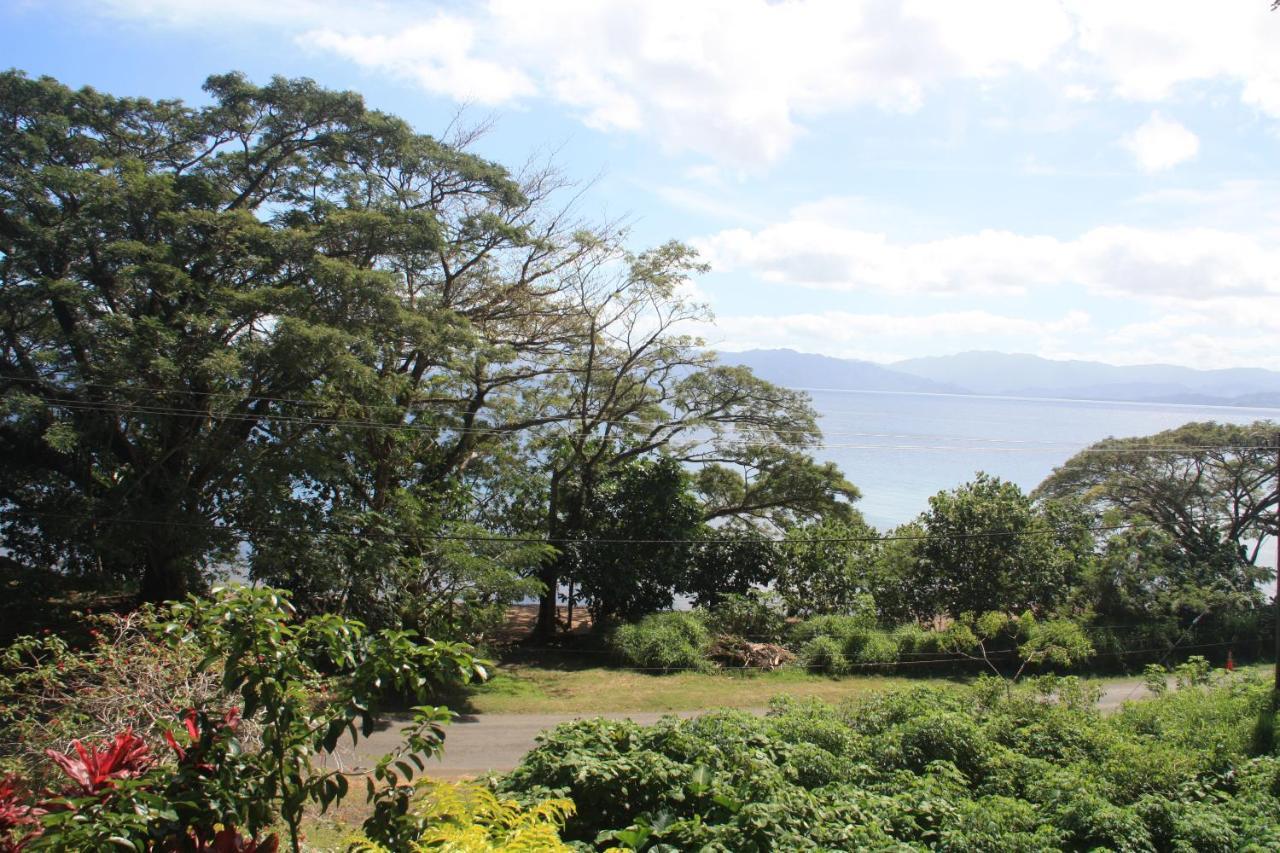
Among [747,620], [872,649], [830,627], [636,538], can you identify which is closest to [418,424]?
[636,538]

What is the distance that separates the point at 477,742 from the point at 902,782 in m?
8.37

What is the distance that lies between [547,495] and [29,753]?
563 inches

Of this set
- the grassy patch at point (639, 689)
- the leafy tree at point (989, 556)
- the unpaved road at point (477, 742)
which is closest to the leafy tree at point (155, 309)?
the unpaved road at point (477, 742)

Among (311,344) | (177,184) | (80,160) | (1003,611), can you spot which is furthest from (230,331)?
(1003,611)

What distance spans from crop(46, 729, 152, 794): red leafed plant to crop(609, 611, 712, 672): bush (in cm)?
1459

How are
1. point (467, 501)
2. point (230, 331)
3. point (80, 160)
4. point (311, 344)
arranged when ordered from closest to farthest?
point (311, 344) < point (230, 331) < point (80, 160) < point (467, 501)

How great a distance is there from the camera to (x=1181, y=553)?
22.8 m

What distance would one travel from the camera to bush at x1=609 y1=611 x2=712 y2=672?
19.3 metres

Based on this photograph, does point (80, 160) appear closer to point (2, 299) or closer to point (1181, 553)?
point (2, 299)

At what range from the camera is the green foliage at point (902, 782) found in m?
5.62

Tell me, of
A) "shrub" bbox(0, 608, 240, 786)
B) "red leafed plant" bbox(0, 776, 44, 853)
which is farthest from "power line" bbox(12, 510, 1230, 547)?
"red leafed plant" bbox(0, 776, 44, 853)

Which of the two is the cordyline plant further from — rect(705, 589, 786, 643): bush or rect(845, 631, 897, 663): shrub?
rect(705, 589, 786, 643): bush

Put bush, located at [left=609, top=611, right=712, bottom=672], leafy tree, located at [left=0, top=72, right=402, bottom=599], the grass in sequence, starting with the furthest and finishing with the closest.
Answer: bush, located at [left=609, top=611, right=712, bottom=672] < the grass < leafy tree, located at [left=0, top=72, right=402, bottom=599]

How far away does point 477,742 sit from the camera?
13531 mm
